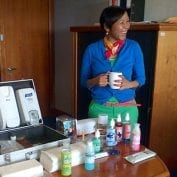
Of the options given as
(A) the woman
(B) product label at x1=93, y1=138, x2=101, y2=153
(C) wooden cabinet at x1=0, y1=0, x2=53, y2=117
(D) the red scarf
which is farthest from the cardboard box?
(C) wooden cabinet at x1=0, y1=0, x2=53, y2=117

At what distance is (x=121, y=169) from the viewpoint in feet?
4.20

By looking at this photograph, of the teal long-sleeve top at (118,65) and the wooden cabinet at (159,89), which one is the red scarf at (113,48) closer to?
the teal long-sleeve top at (118,65)

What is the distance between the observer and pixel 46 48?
395 centimetres

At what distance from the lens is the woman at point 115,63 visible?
5.69ft

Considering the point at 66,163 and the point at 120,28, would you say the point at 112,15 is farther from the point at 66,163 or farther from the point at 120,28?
the point at 66,163

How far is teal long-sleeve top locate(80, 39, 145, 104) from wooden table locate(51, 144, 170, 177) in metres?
0.48

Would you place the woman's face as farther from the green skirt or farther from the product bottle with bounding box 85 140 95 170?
the product bottle with bounding box 85 140 95 170

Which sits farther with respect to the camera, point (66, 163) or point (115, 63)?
point (115, 63)

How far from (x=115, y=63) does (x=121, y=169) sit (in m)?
0.70

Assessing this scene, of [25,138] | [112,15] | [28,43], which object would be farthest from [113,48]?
[28,43]

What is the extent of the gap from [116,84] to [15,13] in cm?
239

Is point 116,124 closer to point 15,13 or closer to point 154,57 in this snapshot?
point 154,57

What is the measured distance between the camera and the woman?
1.73 meters

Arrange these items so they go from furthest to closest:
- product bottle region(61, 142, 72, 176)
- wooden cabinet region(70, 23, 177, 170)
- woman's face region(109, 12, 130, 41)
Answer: wooden cabinet region(70, 23, 177, 170), woman's face region(109, 12, 130, 41), product bottle region(61, 142, 72, 176)
